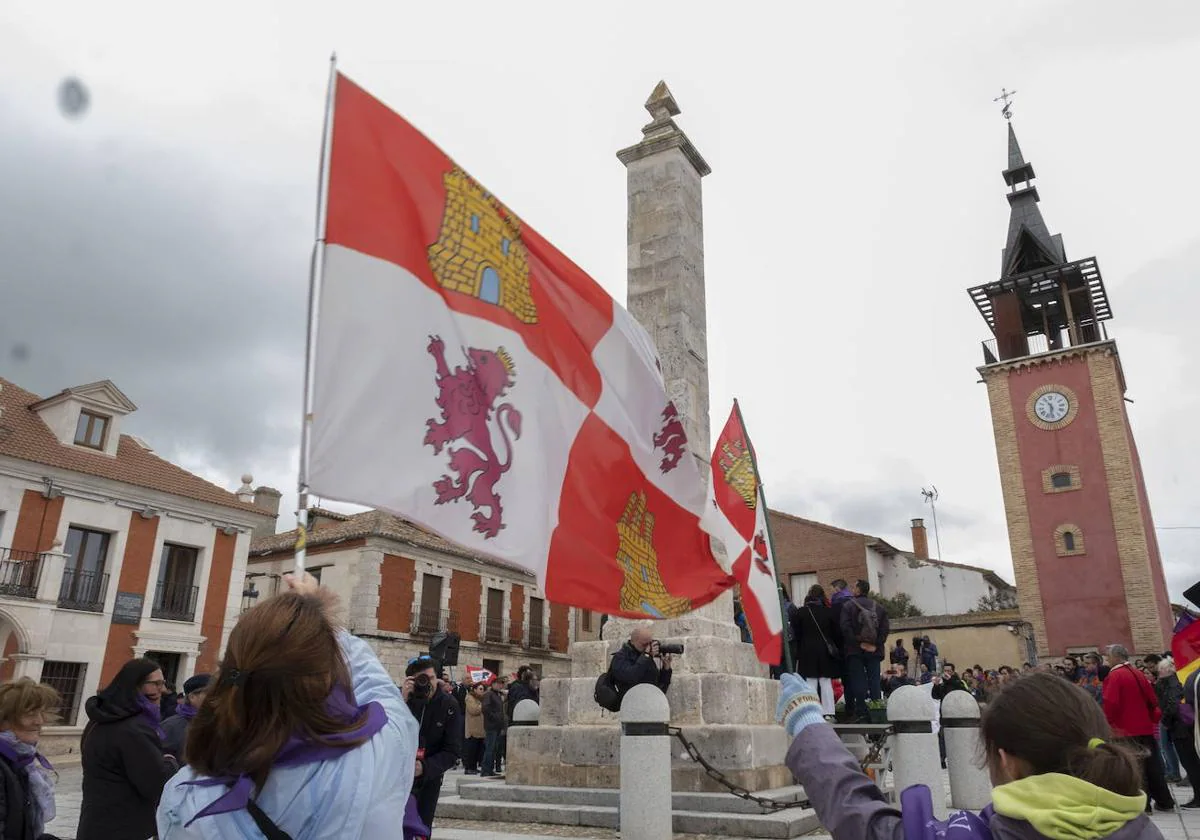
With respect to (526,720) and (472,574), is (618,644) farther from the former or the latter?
(472,574)

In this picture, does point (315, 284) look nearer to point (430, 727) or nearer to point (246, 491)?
point (430, 727)

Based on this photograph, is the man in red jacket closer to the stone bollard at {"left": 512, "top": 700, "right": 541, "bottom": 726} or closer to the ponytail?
the stone bollard at {"left": 512, "top": 700, "right": 541, "bottom": 726}

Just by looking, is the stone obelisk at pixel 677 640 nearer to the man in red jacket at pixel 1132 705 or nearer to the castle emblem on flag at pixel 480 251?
the man in red jacket at pixel 1132 705

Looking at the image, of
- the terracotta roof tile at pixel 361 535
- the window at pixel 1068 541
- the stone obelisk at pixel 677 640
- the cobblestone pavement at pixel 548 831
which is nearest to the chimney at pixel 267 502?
the terracotta roof tile at pixel 361 535

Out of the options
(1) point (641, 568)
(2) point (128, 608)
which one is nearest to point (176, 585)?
(2) point (128, 608)

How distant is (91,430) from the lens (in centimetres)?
2281

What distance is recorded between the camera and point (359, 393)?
3164mm

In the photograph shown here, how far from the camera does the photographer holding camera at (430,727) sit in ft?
18.0

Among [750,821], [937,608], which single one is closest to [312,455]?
[750,821]

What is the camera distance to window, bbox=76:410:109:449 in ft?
73.9

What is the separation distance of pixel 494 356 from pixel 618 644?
4911 millimetres

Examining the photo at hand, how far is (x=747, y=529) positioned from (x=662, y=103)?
7019 mm

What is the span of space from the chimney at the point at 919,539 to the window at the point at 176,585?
117 ft

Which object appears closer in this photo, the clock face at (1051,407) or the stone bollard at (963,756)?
the stone bollard at (963,756)
